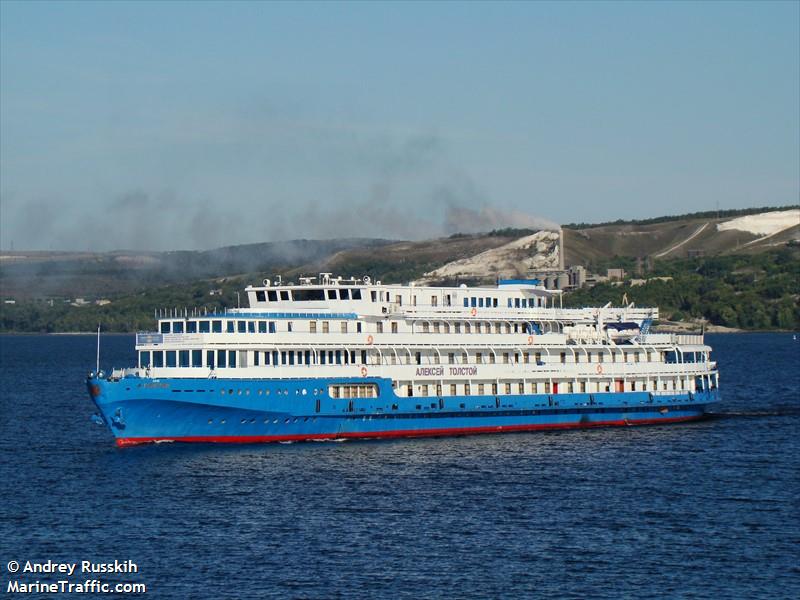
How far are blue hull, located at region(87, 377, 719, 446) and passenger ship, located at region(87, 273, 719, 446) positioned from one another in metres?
0.07

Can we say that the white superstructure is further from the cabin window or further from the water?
the water

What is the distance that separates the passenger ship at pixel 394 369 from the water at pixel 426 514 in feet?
6.48

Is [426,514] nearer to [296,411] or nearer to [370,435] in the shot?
[296,411]

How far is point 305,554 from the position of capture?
44062 millimetres

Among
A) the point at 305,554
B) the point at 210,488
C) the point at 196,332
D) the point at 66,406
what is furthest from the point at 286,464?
the point at 66,406

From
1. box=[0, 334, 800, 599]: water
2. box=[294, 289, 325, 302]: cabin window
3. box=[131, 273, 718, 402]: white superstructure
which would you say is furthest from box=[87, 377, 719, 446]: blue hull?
box=[294, 289, 325, 302]: cabin window

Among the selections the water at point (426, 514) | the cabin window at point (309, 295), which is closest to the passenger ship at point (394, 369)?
the cabin window at point (309, 295)

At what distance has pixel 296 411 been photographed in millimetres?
67062

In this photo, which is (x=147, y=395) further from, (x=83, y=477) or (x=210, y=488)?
(x=210, y=488)

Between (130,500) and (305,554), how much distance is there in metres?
12.0

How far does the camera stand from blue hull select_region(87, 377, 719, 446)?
64625 millimetres

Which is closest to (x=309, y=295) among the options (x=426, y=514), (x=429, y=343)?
(x=429, y=343)

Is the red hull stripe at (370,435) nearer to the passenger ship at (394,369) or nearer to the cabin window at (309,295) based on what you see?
the passenger ship at (394,369)

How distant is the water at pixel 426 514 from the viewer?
136 feet
